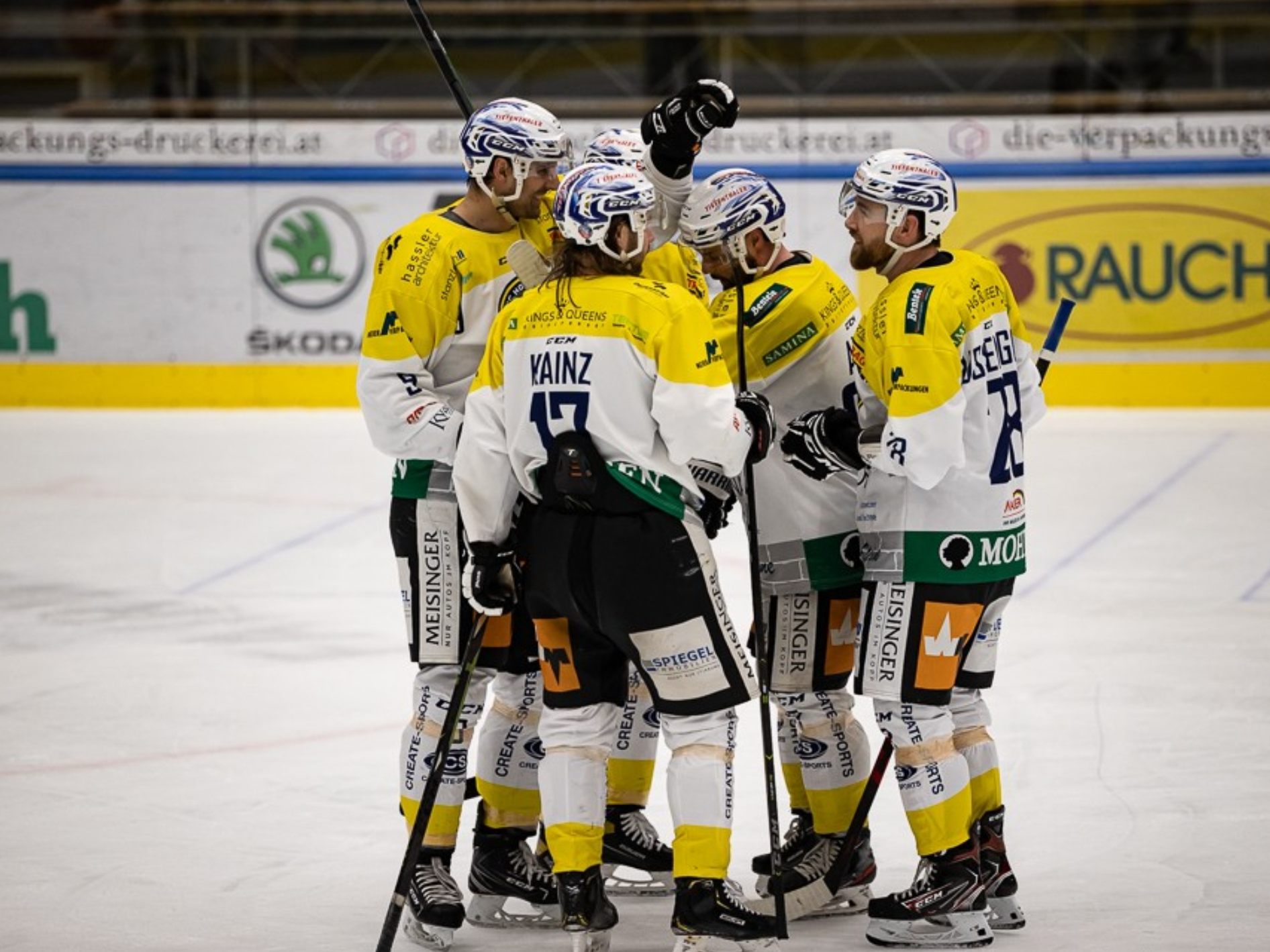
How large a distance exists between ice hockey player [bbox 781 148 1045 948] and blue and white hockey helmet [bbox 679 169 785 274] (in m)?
0.15

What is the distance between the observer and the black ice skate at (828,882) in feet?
12.7

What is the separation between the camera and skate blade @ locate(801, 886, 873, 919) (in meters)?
3.95

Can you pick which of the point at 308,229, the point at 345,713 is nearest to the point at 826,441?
the point at 345,713

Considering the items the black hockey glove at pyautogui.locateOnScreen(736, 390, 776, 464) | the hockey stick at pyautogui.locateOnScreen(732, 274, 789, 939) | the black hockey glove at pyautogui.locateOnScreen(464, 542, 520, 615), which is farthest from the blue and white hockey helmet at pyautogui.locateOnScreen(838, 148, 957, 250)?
the black hockey glove at pyautogui.locateOnScreen(464, 542, 520, 615)

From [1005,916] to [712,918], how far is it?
26.6 inches

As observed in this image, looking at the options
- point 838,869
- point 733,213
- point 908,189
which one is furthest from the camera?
point 838,869

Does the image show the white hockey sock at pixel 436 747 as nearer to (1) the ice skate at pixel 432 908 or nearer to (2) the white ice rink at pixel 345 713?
(1) the ice skate at pixel 432 908

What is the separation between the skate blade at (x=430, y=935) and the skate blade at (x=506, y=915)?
128 mm

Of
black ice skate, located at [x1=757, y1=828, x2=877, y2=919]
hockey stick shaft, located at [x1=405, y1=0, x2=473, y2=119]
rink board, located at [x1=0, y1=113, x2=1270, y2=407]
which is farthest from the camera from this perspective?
rink board, located at [x1=0, y1=113, x2=1270, y2=407]

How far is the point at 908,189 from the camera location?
3.65m

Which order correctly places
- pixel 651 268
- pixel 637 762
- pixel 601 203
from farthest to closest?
pixel 637 762, pixel 651 268, pixel 601 203

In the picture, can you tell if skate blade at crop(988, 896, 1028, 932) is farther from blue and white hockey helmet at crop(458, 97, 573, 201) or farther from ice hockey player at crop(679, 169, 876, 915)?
blue and white hockey helmet at crop(458, 97, 573, 201)

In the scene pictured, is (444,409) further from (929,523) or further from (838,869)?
(838,869)

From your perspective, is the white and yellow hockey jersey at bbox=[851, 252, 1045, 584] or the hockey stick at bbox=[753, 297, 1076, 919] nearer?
the white and yellow hockey jersey at bbox=[851, 252, 1045, 584]
